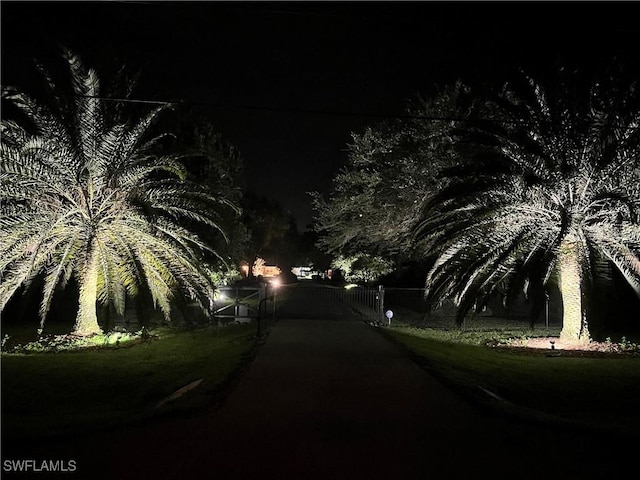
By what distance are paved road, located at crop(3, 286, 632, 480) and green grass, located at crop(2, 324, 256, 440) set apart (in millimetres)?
624

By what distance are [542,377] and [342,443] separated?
642 cm

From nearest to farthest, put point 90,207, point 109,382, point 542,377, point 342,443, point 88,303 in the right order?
point 342,443
point 109,382
point 542,377
point 90,207
point 88,303

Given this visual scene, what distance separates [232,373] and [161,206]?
7093mm

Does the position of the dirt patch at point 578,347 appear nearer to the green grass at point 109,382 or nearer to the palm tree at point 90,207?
the green grass at point 109,382

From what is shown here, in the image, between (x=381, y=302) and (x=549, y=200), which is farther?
(x=381, y=302)

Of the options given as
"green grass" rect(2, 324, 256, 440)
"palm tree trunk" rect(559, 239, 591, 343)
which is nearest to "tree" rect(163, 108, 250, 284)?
"green grass" rect(2, 324, 256, 440)

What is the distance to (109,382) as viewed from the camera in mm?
10070

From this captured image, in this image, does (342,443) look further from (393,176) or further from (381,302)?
(393,176)

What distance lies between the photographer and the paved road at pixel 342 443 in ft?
18.0

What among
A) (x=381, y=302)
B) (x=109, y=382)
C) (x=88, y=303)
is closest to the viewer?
(x=109, y=382)

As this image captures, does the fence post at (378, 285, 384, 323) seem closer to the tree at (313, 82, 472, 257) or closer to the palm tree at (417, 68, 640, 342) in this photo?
the tree at (313, 82, 472, 257)

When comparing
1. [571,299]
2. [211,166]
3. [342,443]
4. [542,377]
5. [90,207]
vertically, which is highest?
[211,166]

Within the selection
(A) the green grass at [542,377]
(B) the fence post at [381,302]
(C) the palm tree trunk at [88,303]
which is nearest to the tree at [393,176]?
(B) the fence post at [381,302]

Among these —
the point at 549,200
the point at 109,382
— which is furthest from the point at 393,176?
the point at 109,382
